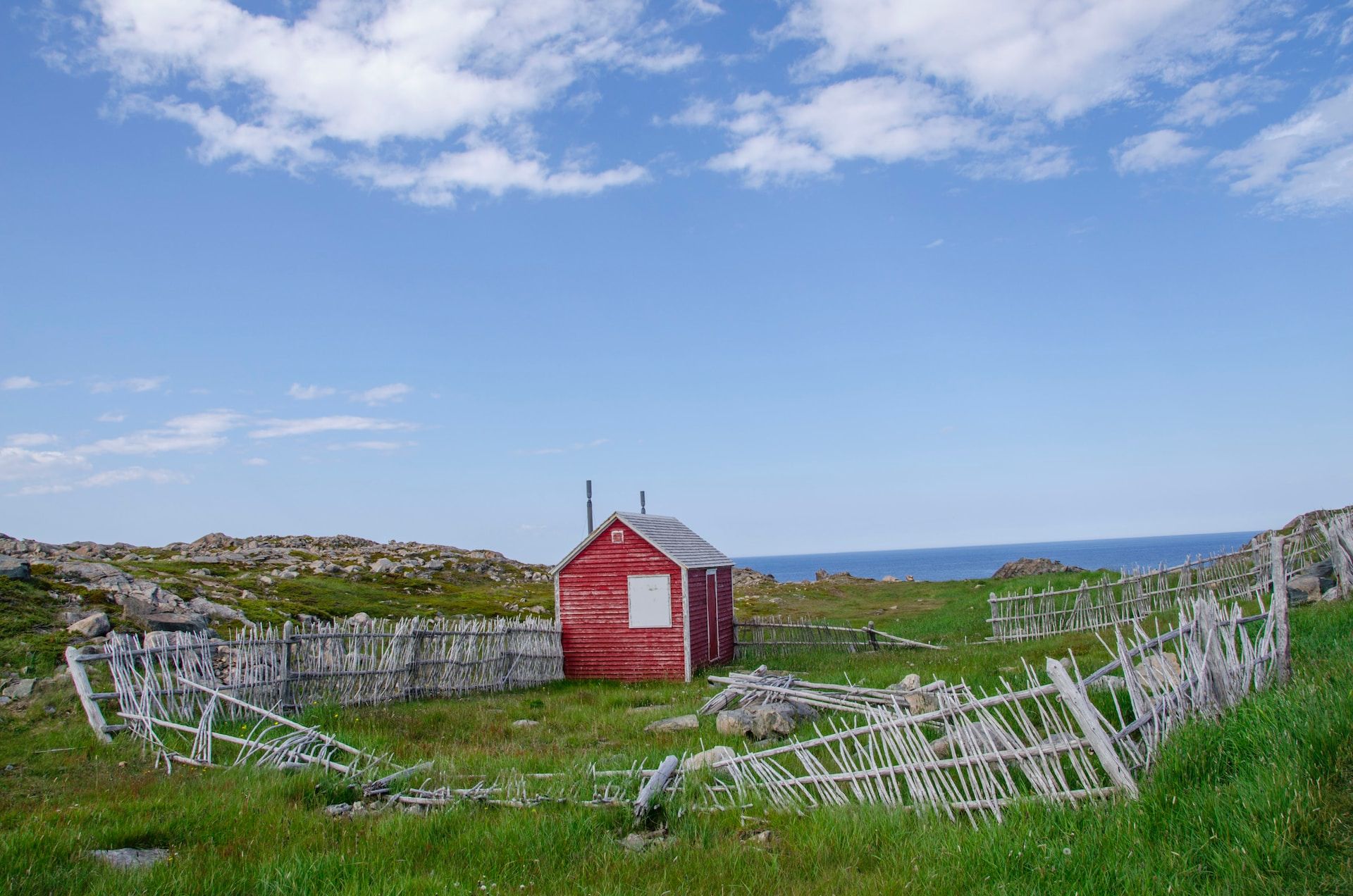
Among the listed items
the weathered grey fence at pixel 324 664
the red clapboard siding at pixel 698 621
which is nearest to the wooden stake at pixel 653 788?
the weathered grey fence at pixel 324 664

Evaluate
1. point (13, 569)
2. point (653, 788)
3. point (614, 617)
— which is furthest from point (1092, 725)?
point (13, 569)

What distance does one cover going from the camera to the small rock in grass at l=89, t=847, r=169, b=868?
6.04 metres

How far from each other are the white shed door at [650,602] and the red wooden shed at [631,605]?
0.06 feet

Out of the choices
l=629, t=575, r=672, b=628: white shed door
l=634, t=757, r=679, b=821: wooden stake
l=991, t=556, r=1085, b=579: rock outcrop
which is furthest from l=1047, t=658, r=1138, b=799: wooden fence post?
l=991, t=556, r=1085, b=579: rock outcrop

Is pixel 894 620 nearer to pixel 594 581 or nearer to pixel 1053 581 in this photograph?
pixel 1053 581

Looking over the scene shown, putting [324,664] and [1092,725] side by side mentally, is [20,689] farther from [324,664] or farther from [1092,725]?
[1092,725]

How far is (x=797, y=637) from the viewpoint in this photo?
2606 cm

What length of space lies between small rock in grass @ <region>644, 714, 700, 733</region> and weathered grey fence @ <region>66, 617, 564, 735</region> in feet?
19.5

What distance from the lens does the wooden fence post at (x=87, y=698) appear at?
Result: 11.3m

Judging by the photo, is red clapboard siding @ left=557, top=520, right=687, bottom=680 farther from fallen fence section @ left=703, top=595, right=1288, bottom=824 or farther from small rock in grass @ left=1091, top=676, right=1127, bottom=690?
fallen fence section @ left=703, top=595, right=1288, bottom=824

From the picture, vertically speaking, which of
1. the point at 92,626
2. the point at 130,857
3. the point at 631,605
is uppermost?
the point at 92,626

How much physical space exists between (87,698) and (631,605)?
13.3 meters

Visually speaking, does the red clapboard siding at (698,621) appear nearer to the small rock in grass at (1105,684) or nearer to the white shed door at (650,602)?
the white shed door at (650,602)

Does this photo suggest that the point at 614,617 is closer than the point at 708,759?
No
